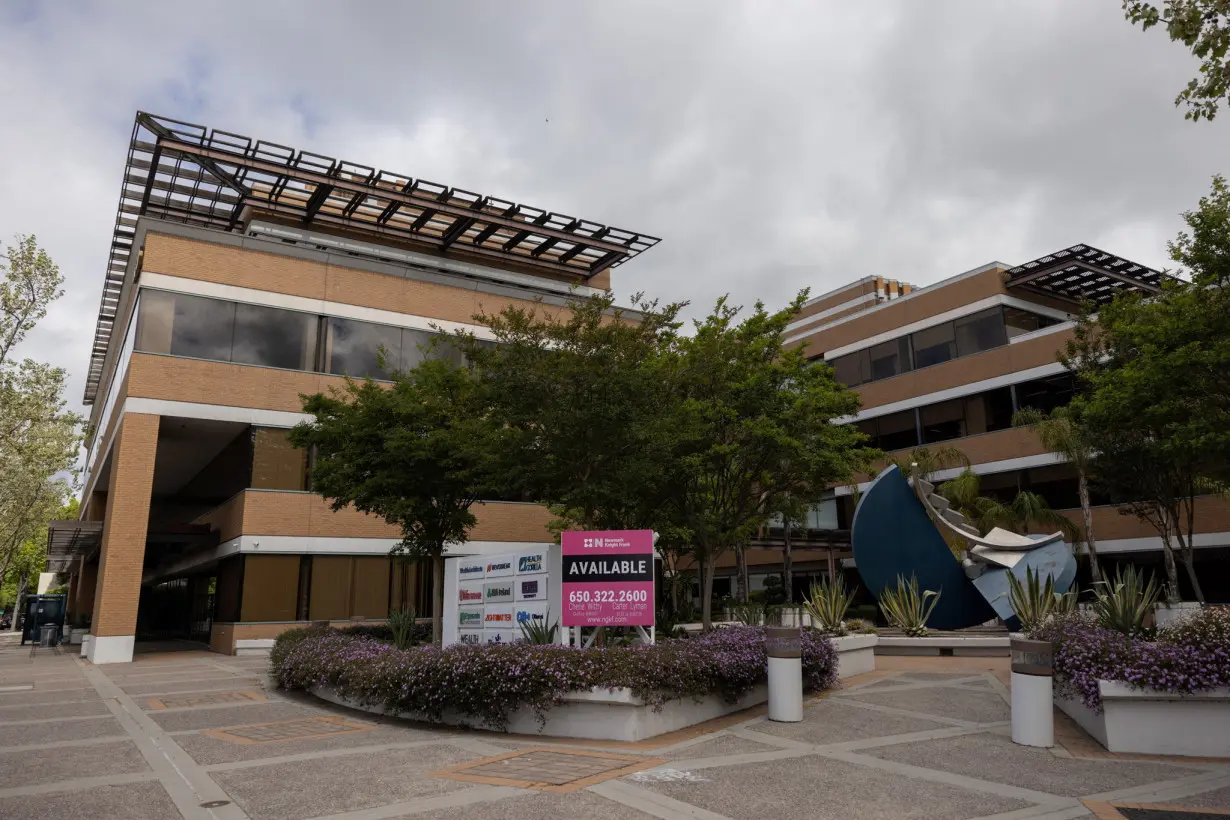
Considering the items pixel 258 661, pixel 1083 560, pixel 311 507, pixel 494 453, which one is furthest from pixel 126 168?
pixel 1083 560

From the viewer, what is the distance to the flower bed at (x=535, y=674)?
33.6ft

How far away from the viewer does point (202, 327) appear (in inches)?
1048

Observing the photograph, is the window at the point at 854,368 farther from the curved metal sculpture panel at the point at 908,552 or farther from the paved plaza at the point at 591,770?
the paved plaza at the point at 591,770

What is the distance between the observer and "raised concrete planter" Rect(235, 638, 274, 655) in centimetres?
2553

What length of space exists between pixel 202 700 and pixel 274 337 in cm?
1557

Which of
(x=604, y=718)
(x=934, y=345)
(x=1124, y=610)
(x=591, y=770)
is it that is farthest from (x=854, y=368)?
(x=591, y=770)

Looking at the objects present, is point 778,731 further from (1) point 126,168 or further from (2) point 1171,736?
(1) point 126,168

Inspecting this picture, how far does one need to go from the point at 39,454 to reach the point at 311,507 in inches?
381

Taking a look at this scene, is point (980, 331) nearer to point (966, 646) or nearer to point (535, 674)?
point (966, 646)

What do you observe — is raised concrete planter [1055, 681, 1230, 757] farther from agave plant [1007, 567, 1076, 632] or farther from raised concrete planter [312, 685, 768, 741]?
agave plant [1007, 567, 1076, 632]

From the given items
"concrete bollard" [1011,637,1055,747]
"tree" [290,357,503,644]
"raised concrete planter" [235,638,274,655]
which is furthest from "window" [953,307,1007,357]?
"raised concrete planter" [235,638,274,655]

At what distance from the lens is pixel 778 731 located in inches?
411

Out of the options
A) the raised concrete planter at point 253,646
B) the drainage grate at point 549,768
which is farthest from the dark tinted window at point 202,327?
the drainage grate at point 549,768

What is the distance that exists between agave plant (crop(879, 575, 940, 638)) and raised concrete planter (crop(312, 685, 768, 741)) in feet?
37.0
